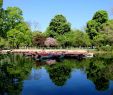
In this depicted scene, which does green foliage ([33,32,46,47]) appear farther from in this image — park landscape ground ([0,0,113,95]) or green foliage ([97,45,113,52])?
green foliage ([97,45,113,52])

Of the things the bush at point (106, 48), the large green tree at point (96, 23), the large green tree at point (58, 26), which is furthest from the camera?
the large green tree at point (58, 26)

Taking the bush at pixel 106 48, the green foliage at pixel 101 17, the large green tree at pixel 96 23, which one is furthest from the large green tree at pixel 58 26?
the bush at pixel 106 48

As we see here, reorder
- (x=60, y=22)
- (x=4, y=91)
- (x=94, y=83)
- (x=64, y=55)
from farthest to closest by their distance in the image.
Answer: (x=60, y=22) < (x=64, y=55) < (x=94, y=83) < (x=4, y=91)

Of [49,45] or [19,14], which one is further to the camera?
[49,45]

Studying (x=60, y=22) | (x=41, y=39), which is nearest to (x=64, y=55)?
(x=41, y=39)

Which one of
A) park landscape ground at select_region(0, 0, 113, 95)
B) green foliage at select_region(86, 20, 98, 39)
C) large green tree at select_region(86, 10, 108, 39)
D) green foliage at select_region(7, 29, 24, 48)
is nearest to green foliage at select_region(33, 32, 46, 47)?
park landscape ground at select_region(0, 0, 113, 95)

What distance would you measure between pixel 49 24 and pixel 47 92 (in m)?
84.1

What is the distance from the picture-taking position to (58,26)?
101 meters

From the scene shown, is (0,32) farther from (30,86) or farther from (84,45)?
(30,86)

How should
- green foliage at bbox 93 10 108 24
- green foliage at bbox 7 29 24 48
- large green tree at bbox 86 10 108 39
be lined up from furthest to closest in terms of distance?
green foliage at bbox 93 10 108 24 → large green tree at bbox 86 10 108 39 → green foliage at bbox 7 29 24 48

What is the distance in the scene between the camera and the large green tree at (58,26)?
331 ft

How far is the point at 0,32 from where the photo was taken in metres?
78.3

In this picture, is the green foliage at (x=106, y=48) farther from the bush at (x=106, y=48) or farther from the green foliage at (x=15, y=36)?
the green foliage at (x=15, y=36)

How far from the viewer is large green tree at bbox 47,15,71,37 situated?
101 metres
